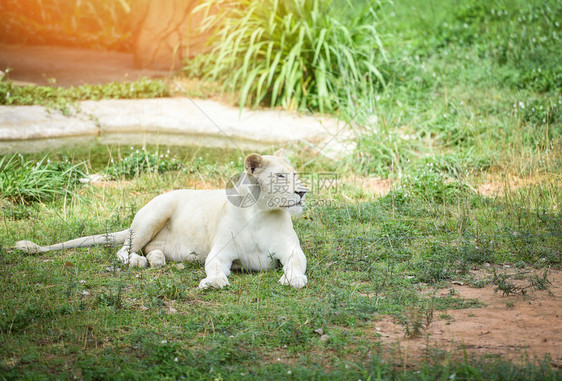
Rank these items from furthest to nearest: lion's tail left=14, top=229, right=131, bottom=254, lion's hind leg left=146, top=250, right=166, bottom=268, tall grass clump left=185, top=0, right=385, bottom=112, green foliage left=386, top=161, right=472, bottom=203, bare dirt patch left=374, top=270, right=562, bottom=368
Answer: tall grass clump left=185, top=0, right=385, bottom=112
green foliage left=386, top=161, right=472, bottom=203
lion's tail left=14, top=229, right=131, bottom=254
lion's hind leg left=146, top=250, right=166, bottom=268
bare dirt patch left=374, top=270, right=562, bottom=368

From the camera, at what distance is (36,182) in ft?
27.7

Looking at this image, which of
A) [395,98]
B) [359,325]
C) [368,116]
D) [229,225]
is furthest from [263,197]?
[395,98]

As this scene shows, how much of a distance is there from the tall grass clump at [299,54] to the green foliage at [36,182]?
3.95 meters

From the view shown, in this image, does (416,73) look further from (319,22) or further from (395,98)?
(319,22)

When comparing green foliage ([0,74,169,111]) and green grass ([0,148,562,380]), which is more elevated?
green foliage ([0,74,169,111])

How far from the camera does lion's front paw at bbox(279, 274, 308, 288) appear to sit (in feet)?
17.8

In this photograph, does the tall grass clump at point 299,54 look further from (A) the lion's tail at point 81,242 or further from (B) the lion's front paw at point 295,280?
(B) the lion's front paw at point 295,280

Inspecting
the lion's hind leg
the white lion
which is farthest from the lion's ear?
the lion's hind leg

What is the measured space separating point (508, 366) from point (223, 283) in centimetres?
247

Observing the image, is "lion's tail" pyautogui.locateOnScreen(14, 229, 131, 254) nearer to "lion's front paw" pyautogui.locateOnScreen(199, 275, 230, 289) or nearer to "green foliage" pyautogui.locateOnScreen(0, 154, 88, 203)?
"lion's front paw" pyautogui.locateOnScreen(199, 275, 230, 289)

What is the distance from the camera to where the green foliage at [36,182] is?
27.1ft

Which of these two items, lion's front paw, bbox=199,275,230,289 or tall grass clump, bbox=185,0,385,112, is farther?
tall grass clump, bbox=185,0,385,112

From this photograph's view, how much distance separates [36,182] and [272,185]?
421cm

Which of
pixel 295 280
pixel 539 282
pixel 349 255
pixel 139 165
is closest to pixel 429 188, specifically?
pixel 349 255
